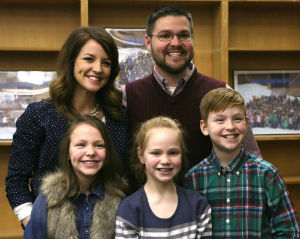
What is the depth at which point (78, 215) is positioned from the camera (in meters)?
1.57

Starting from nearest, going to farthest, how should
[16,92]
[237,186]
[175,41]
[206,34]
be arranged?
[237,186], [175,41], [16,92], [206,34]

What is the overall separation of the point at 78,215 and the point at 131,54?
2028 millimetres

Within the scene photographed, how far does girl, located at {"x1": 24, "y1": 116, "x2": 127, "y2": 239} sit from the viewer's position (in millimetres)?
1526

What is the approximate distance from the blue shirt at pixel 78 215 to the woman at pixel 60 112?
0.21 meters

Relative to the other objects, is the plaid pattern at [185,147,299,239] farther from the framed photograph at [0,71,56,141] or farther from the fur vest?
the framed photograph at [0,71,56,141]

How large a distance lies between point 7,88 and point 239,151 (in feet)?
7.53

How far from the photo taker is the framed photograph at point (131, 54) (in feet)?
11.0

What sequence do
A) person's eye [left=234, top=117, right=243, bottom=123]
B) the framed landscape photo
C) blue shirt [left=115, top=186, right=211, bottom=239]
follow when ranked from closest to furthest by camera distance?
1. blue shirt [left=115, top=186, right=211, bottom=239]
2. person's eye [left=234, top=117, right=243, bottom=123]
3. the framed landscape photo

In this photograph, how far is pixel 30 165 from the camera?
1796 mm

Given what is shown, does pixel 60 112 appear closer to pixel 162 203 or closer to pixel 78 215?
pixel 78 215

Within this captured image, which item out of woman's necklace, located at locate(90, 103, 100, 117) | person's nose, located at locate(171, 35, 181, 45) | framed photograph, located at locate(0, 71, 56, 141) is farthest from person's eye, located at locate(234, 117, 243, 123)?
framed photograph, located at locate(0, 71, 56, 141)

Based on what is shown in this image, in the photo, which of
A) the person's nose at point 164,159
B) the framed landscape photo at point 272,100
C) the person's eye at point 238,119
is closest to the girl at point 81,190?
the person's nose at point 164,159

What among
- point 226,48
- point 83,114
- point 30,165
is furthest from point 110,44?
point 226,48

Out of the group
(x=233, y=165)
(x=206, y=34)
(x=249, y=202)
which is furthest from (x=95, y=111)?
(x=206, y=34)
